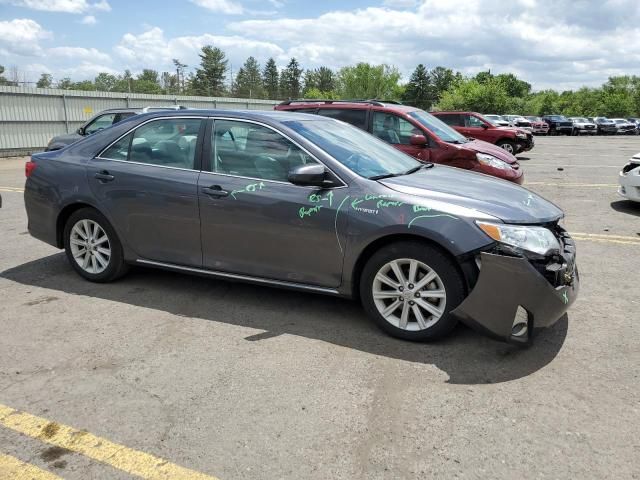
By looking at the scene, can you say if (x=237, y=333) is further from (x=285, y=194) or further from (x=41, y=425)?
(x=41, y=425)

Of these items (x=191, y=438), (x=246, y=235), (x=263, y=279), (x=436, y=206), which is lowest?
(x=191, y=438)

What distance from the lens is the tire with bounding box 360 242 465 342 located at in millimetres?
3741

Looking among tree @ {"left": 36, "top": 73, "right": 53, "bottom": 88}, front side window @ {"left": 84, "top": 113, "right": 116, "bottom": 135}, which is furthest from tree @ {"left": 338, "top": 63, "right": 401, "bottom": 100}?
front side window @ {"left": 84, "top": 113, "right": 116, "bottom": 135}

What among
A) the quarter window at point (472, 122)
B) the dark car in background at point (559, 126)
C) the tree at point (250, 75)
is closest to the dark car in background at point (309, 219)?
the quarter window at point (472, 122)

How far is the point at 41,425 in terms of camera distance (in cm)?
296

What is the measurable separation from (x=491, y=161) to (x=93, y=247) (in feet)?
21.7

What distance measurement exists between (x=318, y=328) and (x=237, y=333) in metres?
0.61

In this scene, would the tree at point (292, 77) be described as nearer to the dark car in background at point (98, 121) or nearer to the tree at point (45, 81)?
the tree at point (45, 81)

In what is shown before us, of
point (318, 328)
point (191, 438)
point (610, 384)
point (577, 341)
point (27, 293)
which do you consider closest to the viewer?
point (191, 438)

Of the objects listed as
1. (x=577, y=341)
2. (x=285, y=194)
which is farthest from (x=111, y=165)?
(x=577, y=341)

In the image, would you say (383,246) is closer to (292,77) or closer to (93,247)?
(93,247)

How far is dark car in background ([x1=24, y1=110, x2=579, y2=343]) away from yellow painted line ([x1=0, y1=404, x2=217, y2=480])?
6.13 ft

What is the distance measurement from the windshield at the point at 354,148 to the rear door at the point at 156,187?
0.97m

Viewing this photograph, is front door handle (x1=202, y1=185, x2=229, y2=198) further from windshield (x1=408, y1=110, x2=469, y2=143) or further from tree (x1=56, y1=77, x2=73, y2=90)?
tree (x1=56, y1=77, x2=73, y2=90)
